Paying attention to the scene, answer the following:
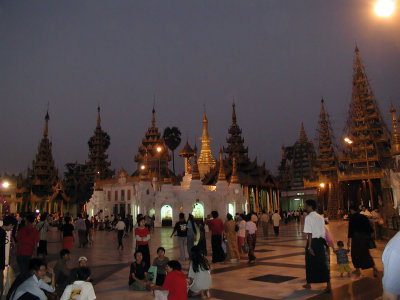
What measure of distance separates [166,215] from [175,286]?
26659 millimetres

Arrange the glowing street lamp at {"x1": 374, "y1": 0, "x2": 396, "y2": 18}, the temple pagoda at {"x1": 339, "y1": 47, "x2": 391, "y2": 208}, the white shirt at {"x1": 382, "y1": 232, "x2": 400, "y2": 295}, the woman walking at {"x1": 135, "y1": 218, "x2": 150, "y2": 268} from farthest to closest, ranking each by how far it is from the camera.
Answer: the temple pagoda at {"x1": 339, "y1": 47, "x2": 391, "y2": 208} < the woman walking at {"x1": 135, "y1": 218, "x2": 150, "y2": 268} < the glowing street lamp at {"x1": 374, "y1": 0, "x2": 396, "y2": 18} < the white shirt at {"x1": 382, "y1": 232, "x2": 400, "y2": 295}

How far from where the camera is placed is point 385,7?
24.5ft

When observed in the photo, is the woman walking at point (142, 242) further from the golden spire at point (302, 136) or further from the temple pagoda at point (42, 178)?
the golden spire at point (302, 136)

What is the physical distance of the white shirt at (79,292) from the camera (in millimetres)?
4488

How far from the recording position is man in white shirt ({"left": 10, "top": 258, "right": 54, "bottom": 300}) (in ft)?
14.1

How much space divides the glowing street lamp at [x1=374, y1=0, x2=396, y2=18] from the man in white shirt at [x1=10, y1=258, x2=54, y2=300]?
806cm

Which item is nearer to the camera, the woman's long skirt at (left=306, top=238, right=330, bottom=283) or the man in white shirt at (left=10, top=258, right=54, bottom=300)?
the man in white shirt at (left=10, top=258, right=54, bottom=300)

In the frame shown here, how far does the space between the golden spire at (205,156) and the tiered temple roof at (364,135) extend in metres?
16.3

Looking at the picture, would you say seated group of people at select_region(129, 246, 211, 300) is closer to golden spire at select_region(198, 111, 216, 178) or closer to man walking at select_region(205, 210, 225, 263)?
man walking at select_region(205, 210, 225, 263)

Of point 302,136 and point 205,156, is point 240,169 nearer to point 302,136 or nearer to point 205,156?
point 205,156

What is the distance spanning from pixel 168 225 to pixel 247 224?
2112 centimetres

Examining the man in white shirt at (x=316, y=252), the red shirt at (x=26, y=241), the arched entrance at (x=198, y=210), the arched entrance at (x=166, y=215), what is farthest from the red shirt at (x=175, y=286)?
the arched entrance at (x=166, y=215)

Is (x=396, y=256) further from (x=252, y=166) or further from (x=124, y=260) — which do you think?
(x=252, y=166)

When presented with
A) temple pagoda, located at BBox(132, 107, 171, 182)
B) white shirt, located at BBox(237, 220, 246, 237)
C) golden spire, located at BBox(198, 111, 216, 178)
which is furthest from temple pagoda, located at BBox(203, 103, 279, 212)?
white shirt, located at BBox(237, 220, 246, 237)
